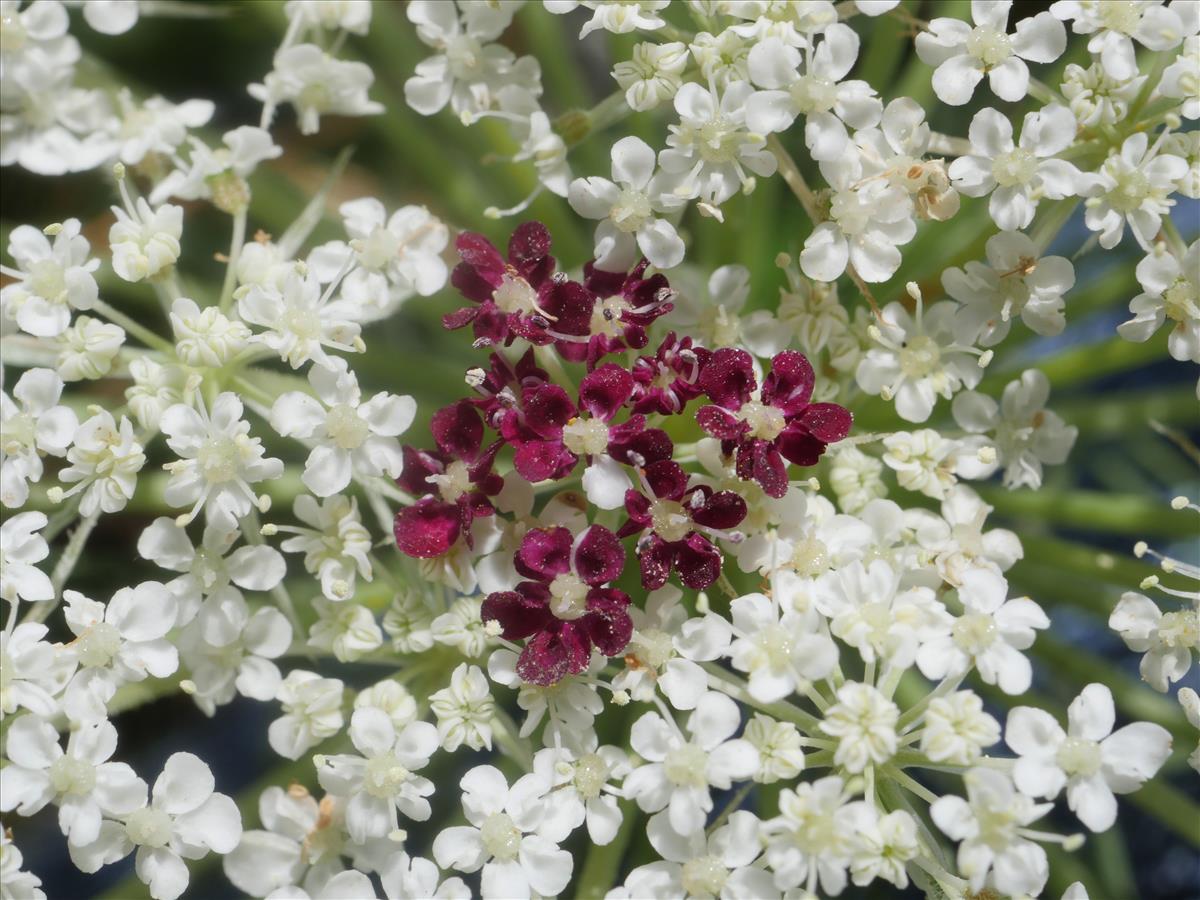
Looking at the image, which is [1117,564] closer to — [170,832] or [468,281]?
[468,281]

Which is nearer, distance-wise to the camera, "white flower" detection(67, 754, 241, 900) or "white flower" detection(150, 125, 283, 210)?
"white flower" detection(67, 754, 241, 900)

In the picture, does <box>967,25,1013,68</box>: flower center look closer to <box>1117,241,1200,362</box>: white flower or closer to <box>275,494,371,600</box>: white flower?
<box>1117,241,1200,362</box>: white flower

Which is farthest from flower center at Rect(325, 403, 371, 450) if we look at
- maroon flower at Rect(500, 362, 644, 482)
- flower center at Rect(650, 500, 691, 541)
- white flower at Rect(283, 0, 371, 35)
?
white flower at Rect(283, 0, 371, 35)

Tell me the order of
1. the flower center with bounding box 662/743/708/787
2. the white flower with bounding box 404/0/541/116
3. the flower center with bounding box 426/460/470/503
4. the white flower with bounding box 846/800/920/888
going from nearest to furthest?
the white flower with bounding box 846/800/920/888
the flower center with bounding box 662/743/708/787
the flower center with bounding box 426/460/470/503
the white flower with bounding box 404/0/541/116

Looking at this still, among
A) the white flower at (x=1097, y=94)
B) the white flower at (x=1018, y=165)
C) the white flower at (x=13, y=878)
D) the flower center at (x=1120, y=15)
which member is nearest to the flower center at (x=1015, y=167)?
the white flower at (x=1018, y=165)

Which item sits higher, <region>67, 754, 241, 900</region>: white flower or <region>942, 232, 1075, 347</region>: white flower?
<region>942, 232, 1075, 347</region>: white flower

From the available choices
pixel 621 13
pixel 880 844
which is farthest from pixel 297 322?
pixel 880 844

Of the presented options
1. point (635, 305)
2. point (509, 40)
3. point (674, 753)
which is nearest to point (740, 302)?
point (635, 305)
